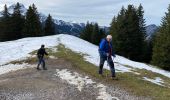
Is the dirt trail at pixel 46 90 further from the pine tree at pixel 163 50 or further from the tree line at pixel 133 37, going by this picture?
the tree line at pixel 133 37

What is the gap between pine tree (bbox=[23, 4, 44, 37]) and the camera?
88812 millimetres

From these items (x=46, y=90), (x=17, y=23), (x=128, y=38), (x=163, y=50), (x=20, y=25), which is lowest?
(x=46, y=90)

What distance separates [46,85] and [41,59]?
8.52m

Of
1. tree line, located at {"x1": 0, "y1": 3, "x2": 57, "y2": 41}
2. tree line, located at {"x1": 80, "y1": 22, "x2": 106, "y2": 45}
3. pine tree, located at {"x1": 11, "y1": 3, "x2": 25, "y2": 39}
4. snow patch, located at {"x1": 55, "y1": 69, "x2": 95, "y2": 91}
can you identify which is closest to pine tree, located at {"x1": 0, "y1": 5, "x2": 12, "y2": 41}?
tree line, located at {"x1": 0, "y1": 3, "x2": 57, "y2": 41}

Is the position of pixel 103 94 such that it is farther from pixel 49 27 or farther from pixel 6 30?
pixel 49 27

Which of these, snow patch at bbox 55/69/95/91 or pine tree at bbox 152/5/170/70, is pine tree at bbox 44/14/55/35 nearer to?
pine tree at bbox 152/5/170/70

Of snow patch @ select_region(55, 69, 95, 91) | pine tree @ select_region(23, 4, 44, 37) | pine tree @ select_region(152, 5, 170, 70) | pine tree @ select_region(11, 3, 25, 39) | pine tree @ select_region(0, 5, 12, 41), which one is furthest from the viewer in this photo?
pine tree @ select_region(11, 3, 25, 39)

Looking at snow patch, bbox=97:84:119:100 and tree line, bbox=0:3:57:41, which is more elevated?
tree line, bbox=0:3:57:41

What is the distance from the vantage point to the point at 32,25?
90.1 meters

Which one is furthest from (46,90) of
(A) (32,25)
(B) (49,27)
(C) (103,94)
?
(B) (49,27)

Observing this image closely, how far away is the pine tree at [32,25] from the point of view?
88812 millimetres

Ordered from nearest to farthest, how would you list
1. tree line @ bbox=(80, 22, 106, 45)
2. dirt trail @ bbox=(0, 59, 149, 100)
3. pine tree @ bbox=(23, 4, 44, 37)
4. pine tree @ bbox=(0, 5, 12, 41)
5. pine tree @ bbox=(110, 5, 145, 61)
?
dirt trail @ bbox=(0, 59, 149, 100), pine tree @ bbox=(110, 5, 145, 61), pine tree @ bbox=(23, 4, 44, 37), pine tree @ bbox=(0, 5, 12, 41), tree line @ bbox=(80, 22, 106, 45)

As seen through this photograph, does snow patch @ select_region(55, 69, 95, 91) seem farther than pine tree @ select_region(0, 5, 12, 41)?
No

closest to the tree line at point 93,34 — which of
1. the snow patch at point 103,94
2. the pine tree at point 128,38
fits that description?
the pine tree at point 128,38
